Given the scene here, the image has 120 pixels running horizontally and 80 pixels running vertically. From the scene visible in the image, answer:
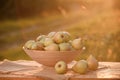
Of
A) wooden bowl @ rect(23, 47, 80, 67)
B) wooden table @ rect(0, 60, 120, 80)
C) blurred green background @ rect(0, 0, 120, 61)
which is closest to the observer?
wooden table @ rect(0, 60, 120, 80)

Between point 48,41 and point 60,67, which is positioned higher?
point 48,41

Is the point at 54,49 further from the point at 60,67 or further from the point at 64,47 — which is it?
the point at 60,67

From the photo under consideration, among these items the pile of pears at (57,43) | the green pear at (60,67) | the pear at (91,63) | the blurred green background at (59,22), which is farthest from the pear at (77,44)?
the blurred green background at (59,22)

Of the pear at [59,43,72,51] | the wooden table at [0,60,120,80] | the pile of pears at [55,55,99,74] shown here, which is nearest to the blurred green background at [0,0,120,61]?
the wooden table at [0,60,120,80]

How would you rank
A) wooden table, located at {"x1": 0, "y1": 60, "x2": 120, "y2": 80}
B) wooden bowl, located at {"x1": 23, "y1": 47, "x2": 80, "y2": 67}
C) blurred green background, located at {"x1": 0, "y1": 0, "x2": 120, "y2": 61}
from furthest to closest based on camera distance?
blurred green background, located at {"x1": 0, "y1": 0, "x2": 120, "y2": 61}
wooden bowl, located at {"x1": 23, "y1": 47, "x2": 80, "y2": 67}
wooden table, located at {"x1": 0, "y1": 60, "x2": 120, "y2": 80}

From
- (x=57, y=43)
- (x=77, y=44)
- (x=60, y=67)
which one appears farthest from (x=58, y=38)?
(x=60, y=67)

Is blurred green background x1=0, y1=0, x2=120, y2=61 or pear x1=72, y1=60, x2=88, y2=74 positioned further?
blurred green background x1=0, y1=0, x2=120, y2=61

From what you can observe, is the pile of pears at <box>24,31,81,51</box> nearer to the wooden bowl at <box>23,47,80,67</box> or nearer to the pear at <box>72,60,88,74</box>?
the wooden bowl at <box>23,47,80,67</box>
